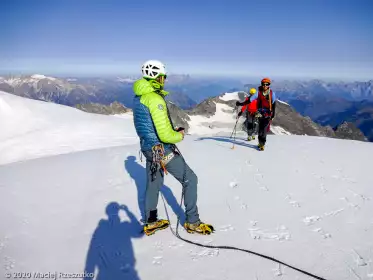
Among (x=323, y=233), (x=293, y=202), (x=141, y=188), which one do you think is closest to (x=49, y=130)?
(x=141, y=188)

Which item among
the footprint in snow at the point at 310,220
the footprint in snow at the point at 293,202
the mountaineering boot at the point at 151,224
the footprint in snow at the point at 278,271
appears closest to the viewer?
the footprint in snow at the point at 278,271

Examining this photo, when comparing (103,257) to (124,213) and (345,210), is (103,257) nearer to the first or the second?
(124,213)

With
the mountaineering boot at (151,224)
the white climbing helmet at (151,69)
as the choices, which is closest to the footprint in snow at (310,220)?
the mountaineering boot at (151,224)

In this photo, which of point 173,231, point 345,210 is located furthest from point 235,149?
point 173,231

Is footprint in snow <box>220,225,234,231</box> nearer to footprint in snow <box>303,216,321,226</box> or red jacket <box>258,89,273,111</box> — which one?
footprint in snow <box>303,216,321,226</box>

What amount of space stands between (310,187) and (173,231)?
5230 millimetres

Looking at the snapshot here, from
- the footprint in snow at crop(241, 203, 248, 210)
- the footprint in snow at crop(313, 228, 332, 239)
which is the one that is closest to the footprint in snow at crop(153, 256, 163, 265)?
the footprint in snow at crop(241, 203, 248, 210)

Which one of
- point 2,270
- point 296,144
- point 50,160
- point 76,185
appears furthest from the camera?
point 296,144

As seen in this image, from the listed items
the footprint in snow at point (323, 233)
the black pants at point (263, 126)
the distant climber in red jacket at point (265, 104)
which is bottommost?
the footprint in snow at point (323, 233)

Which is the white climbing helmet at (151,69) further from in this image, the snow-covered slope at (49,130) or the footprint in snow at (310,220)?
the snow-covered slope at (49,130)

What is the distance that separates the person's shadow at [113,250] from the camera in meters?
5.36

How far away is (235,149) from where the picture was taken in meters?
14.6

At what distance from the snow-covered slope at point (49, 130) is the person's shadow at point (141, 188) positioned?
928 centimetres

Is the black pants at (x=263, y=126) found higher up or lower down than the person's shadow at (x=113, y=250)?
higher up
